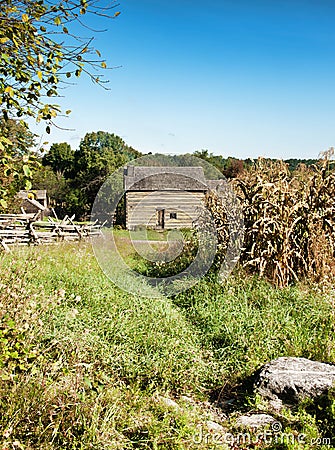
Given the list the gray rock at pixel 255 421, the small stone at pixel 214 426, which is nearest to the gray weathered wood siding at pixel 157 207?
the gray rock at pixel 255 421

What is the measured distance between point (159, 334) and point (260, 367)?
1.30 meters

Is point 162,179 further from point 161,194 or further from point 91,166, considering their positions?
point 91,166

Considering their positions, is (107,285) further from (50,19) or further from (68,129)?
(50,19)

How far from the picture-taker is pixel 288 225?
7926 mm

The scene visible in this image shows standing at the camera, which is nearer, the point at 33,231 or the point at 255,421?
the point at 255,421

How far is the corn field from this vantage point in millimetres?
7762

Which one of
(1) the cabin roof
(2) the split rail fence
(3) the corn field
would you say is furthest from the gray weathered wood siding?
(3) the corn field

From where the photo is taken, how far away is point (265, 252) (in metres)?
7.72

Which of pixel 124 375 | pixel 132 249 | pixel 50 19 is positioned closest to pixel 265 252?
pixel 124 375

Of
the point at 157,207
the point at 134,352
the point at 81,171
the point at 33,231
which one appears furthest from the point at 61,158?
the point at 134,352

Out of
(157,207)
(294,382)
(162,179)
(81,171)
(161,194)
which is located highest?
(81,171)

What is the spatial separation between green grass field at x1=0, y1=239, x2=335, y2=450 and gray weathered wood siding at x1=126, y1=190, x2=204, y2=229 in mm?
17572

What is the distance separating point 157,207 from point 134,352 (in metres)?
21.8

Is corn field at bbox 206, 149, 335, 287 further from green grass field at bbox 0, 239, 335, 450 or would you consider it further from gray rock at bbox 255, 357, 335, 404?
gray rock at bbox 255, 357, 335, 404
